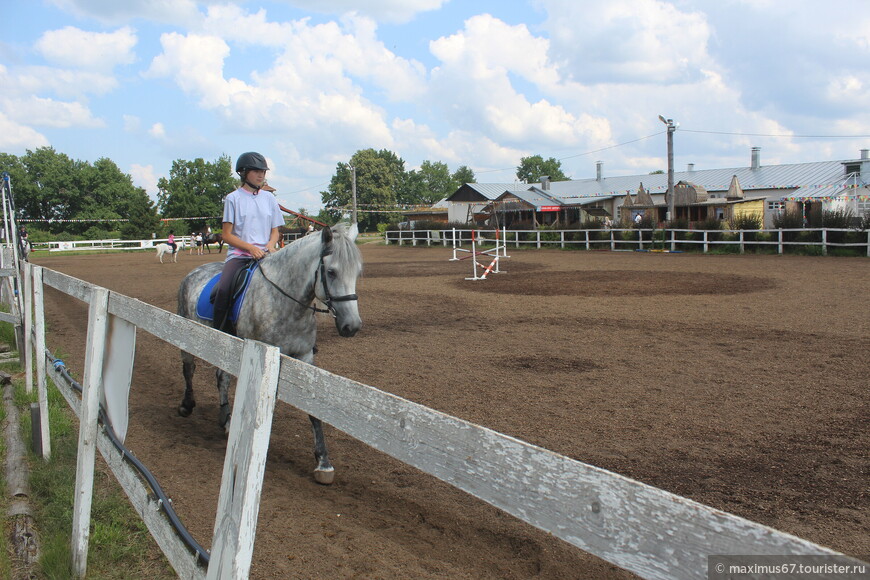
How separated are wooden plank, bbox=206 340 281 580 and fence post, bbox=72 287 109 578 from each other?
5.43 feet

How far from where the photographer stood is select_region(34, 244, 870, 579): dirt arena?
3.52 m

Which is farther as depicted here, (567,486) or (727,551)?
(567,486)

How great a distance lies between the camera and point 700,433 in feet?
16.8

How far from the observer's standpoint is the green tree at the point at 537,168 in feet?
432

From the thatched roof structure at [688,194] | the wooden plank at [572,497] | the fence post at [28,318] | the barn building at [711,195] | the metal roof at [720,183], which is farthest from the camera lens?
the metal roof at [720,183]

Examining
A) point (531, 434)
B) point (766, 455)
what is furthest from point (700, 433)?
point (531, 434)

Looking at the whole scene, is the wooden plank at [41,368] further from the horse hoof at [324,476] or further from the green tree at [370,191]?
the green tree at [370,191]

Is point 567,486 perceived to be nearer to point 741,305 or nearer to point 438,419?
point 438,419

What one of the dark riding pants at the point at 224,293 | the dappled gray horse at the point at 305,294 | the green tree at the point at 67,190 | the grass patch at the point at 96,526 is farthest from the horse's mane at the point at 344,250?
the green tree at the point at 67,190

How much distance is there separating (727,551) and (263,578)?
2729 mm

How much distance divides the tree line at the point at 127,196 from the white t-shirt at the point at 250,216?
66.2 metres

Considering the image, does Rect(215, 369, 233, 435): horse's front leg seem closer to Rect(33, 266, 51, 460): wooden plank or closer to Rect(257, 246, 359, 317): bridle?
Rect(257, 246, 359, 317): bridle

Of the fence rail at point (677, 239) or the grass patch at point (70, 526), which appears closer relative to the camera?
the grass patch at point (70, 526)

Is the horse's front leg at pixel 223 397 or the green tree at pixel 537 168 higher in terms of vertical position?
the green tree at pixel 537 168
